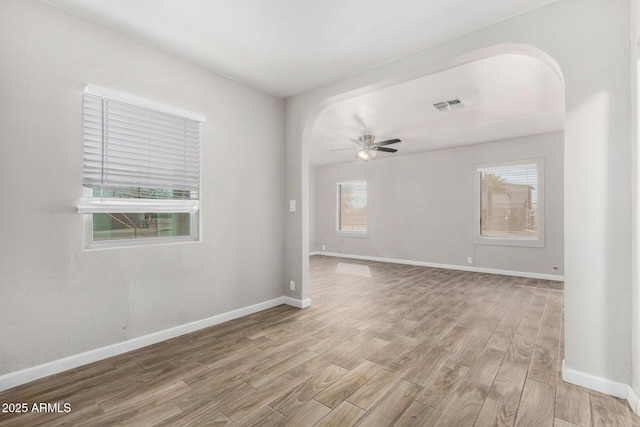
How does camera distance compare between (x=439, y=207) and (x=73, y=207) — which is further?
(x=439, y=207)

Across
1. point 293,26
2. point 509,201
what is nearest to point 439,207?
point 509,201

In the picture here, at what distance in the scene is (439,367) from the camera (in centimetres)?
231

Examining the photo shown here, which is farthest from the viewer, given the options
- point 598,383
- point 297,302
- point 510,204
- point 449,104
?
point 510,204

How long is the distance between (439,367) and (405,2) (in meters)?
2.70

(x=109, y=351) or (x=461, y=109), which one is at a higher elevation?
(x=461, y=109)

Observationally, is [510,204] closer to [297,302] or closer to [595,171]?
[595,171]

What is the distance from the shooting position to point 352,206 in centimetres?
848

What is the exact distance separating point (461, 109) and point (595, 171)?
257 centimetres

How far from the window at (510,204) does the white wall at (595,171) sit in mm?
4232

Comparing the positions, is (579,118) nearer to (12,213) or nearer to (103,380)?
(103,380)

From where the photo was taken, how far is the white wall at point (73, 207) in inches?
81.2

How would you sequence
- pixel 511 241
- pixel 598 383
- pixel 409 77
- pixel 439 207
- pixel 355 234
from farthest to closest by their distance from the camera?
pixel 355 234, pixel 439 207, pixel 511 241, pixel 409 77, pixel 598 383

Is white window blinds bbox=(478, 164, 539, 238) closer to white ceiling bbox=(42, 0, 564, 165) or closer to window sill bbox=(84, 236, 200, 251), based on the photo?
white ceiling bbox=(42, 0, 564, 165)

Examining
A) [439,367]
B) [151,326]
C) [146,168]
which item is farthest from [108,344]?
[439,367]
